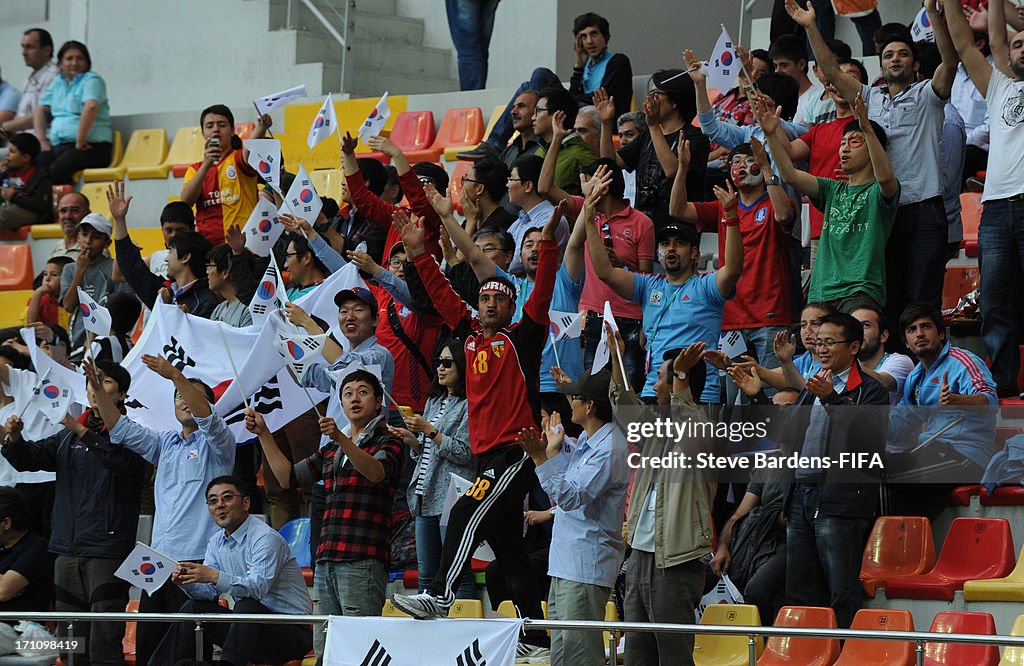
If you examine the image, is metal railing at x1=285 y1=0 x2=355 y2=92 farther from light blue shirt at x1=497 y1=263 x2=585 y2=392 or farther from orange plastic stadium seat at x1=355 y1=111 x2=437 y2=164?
light blue shirt at x1=497 y1=263 x2=585 y2=392

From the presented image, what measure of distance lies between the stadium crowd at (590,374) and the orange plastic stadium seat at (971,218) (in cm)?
13

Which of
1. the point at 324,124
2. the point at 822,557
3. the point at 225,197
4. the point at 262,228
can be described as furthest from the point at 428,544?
the point at 225,197

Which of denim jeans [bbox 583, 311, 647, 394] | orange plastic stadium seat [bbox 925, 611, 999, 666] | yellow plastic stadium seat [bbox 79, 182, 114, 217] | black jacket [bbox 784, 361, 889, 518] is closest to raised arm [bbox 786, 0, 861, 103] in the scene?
denim jeans [bbox 583, 311, 647, 394]

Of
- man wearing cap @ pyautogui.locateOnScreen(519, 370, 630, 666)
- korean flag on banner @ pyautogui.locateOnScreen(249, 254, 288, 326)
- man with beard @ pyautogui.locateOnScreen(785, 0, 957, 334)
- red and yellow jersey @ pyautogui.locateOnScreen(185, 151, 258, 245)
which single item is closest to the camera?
man wearing cap @ pyautogui.locateOnScreen(519, 370, 630, 666)

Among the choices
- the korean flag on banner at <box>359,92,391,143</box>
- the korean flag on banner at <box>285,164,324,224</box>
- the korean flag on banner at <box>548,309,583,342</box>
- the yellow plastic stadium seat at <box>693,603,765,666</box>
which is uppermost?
the korean flag on banner at <box>359,92,391,143</box>

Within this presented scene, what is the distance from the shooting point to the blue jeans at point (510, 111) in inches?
512

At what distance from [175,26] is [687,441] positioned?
10778mm

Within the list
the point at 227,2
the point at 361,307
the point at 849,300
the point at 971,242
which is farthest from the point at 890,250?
the point at 227,2

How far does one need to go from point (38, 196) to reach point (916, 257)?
29.3 feet

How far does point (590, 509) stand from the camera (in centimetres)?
819

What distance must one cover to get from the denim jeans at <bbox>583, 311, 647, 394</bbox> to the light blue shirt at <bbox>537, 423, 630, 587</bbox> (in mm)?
1611

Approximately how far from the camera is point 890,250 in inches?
390

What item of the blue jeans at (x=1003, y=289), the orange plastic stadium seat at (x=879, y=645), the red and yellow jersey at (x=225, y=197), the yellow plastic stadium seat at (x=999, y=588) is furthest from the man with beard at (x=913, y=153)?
the red and yellow jersey at (x=225, y=197)

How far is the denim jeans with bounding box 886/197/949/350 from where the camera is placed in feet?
31.9
